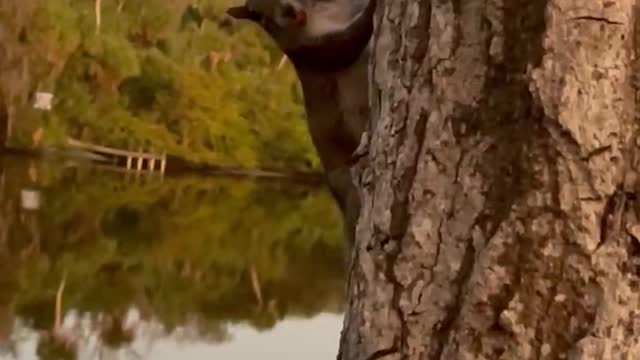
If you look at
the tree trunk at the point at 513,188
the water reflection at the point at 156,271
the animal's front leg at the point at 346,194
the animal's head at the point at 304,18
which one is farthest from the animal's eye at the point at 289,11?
the water reflection at the point at 156,271

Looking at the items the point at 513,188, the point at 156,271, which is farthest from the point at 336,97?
the point at 156,271

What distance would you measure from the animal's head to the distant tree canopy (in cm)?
1285

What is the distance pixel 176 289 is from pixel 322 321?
6.30ft

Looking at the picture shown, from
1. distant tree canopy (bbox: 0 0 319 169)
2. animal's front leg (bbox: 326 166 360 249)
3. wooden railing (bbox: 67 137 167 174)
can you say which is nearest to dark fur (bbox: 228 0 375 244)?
animal's front leg (bbox: 326 166 360 249)

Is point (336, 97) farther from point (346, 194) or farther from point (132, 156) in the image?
point (132, 156)

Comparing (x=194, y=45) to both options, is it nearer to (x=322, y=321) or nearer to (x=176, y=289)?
(x=176, y=289)

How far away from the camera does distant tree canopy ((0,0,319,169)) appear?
14.6m

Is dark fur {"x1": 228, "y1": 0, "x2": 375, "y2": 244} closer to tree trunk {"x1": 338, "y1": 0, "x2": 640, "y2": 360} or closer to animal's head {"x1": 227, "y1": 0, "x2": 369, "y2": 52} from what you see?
animal's head {"x1": 227, "y1": 0, "x2": 369, "y2": 52}

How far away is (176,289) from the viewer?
9047 mm

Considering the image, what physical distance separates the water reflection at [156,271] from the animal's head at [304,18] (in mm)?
4449

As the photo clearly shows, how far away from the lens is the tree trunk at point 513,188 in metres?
0.74

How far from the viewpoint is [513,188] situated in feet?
2.47

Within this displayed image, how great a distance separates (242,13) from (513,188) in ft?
1.93

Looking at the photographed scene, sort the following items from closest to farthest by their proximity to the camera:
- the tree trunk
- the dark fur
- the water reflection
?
the tree trunk, the dark fur, the water reflection
